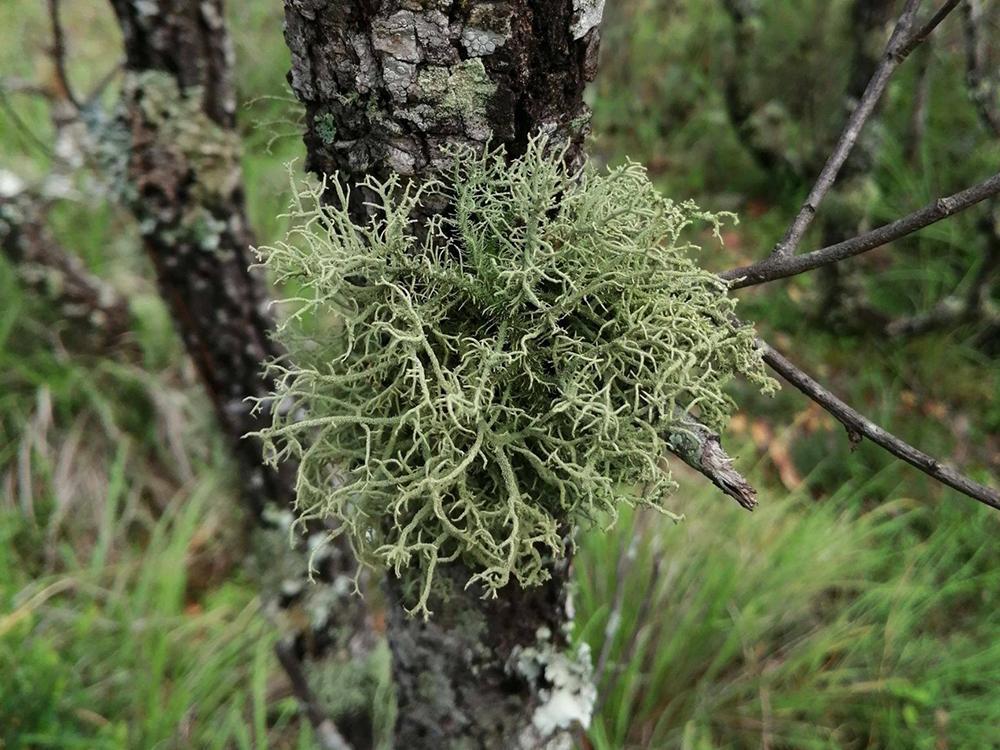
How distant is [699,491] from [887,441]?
154cm

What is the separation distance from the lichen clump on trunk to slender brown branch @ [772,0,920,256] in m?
0.10

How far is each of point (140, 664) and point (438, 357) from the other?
1549 millimetres

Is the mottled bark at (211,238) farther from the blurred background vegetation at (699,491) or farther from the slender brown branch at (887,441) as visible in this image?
the slender brown branch at (887,441)

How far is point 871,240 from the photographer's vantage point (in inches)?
23.9

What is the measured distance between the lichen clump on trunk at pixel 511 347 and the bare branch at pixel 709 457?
1 cm

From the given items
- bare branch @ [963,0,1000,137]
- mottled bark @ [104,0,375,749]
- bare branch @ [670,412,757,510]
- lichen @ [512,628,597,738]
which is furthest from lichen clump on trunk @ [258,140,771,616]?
bare branch @ [963,0,1000,137]

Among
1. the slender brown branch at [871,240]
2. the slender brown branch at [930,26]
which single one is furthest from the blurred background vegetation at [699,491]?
the slender brown branch at [930,26]

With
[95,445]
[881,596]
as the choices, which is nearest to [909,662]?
[881,596]

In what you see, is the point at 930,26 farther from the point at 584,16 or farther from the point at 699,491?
the point at 699,491

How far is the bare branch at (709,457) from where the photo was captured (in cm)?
58

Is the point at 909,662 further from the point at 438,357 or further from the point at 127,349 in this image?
the point at 127,349

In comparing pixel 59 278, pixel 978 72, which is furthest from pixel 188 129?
pixel 978 72

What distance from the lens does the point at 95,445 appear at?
2.42 metres

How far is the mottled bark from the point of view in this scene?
127 centimetres
